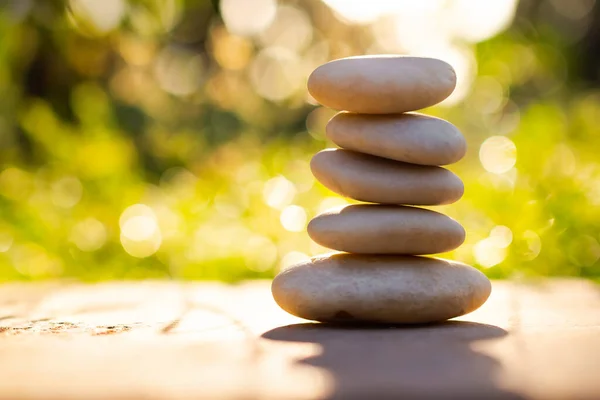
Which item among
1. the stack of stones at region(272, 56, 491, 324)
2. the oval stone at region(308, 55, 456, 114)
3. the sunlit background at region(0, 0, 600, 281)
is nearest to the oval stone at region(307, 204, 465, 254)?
the stack of stones at region(272, 56, 491, 324)

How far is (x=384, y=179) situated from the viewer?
1868 mm

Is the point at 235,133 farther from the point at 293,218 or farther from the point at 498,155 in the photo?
the point at 498,155

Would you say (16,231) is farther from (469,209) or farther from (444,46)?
(444,46)

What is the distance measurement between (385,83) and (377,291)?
1.83 feet

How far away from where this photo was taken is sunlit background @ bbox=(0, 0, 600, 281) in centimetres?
384

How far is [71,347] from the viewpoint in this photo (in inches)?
60.5

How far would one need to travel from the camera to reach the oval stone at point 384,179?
1.87 metres

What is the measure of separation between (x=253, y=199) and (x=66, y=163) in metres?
1.40

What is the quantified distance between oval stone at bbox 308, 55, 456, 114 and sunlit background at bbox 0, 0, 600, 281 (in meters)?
1.84

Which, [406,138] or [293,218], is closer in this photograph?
[406,138]

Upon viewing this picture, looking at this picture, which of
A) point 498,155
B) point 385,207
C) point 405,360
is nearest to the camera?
point 405,360

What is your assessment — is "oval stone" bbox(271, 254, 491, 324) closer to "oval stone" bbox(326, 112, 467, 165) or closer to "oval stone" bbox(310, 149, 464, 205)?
"oval stone" bbox(310, 149, 464, 205)

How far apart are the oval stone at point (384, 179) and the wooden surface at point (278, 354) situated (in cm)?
36

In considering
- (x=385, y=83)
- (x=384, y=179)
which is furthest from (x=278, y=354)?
(x=385, y=83)
